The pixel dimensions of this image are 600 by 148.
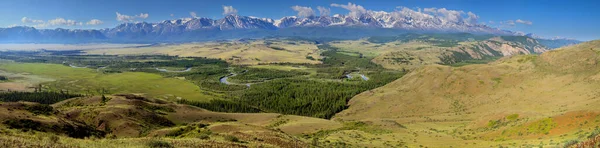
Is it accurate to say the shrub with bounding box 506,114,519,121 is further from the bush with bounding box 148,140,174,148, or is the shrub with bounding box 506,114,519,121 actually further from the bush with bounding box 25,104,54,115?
the bush with bounding box 25,104,54,115

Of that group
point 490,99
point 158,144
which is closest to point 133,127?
point 158,144

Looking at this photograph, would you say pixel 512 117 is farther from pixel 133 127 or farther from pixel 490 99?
pixel 133 127

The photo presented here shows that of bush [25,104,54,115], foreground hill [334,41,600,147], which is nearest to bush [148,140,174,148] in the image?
foreground hill [334,41,600,147]

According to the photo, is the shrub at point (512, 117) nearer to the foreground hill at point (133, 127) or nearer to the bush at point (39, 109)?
the foreground hill at point (133, 127)

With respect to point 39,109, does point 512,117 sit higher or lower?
lower

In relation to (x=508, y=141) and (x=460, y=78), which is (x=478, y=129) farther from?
(x=460, y=78)

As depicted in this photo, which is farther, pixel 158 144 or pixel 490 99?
pixel 490 99

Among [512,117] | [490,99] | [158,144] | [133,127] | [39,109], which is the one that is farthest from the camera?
[490,99]

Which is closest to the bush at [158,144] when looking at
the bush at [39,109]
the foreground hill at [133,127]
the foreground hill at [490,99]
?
the foreground hill at [133,127]
